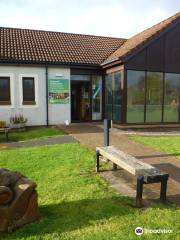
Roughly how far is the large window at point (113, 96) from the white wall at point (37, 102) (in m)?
2.35

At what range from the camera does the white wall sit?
1329 cm

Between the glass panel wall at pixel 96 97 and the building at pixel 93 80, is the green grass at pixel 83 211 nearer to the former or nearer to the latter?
the building at pixel 93 80

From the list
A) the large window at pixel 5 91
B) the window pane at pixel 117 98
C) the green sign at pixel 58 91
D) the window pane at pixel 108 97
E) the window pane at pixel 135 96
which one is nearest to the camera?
the window pane at pixel 135 96

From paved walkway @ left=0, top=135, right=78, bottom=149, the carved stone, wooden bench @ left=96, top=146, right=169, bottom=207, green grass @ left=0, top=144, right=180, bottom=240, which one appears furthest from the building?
the carved stone

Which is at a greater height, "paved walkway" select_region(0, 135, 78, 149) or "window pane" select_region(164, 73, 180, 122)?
"window pane" select_region(164, 73, 180, 122)

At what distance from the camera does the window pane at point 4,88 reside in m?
13.2

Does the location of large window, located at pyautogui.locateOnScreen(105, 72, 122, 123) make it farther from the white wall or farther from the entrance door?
the white wall

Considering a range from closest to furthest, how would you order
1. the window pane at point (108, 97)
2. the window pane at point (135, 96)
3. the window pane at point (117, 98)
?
1. the window pane at point (135, 96)
2. the window pane at point (117, 98)
3. the window pane at point (108, 97)

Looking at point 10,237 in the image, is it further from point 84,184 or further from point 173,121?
point 173,121

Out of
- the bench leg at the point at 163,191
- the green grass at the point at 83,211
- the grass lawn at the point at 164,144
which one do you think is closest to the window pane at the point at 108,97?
the grass lawn at the point at 164,144

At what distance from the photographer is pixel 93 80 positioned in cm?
1524

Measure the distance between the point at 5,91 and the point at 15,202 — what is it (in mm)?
10751

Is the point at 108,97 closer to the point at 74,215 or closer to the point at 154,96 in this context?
the point at 154,96

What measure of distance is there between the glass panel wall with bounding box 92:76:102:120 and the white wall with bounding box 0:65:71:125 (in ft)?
5.53
